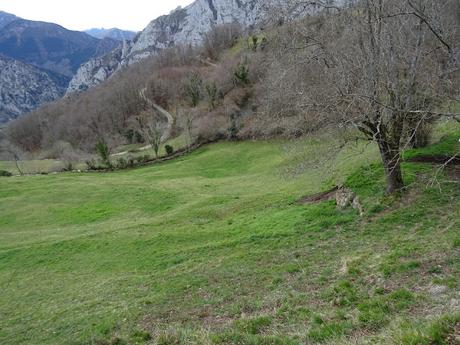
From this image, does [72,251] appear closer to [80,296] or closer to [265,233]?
[80,296]

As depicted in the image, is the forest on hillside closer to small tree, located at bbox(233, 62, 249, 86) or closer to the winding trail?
small tree, located at bbox(233, 62, 249, 86)

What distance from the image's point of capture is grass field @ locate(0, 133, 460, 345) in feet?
32.1

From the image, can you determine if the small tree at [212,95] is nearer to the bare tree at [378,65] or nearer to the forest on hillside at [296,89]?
the forest on hillside at [296,89]

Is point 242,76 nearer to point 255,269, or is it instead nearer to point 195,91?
point 195,91

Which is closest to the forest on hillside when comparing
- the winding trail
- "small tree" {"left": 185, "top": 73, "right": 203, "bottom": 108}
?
"small tree" {"left": 185, "top": 73, "right": 203, "bottom": 108}

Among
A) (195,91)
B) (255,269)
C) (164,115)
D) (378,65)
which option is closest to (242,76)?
(195,91)

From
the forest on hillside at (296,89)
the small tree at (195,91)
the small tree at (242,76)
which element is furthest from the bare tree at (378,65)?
the small tree at (195,91)

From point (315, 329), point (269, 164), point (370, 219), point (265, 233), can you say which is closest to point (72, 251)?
point (265, 233)


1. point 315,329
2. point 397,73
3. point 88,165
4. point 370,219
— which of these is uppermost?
point 397,73

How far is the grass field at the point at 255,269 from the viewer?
9.80m

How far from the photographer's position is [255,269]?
52.7ft

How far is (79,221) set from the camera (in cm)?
3597

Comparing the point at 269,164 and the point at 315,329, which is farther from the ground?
the point at 315,329

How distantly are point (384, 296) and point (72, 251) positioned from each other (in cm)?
2097
